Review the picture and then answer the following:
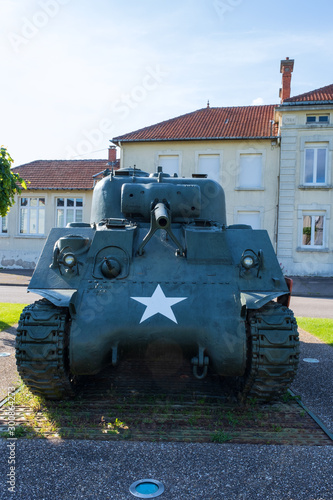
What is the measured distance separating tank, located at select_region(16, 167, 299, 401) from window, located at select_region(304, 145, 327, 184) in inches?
707

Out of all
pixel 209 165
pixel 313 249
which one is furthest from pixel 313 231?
Result: pixel 209 165

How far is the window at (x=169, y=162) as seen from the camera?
2434cm

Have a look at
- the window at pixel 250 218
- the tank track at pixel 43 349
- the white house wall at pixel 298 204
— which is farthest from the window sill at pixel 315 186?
the tank track at pixel 43 349

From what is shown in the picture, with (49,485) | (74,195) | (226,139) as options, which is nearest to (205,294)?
(49,485)

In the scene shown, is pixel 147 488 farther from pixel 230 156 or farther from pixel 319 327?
pixel 230 156

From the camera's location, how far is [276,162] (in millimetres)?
23109

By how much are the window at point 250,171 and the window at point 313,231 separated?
279cm

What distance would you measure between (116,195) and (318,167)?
57.6 feet

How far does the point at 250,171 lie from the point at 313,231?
4.02 meters

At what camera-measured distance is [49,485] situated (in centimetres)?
368

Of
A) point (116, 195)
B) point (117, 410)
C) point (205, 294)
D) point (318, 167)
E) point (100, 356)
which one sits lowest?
point (117, 410)

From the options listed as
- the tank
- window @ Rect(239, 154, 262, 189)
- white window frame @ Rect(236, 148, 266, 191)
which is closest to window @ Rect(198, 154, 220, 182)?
white window frame @ Rect(236, 148, 266, 191)

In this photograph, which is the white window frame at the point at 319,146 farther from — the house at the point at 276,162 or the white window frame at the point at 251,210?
the white window frame at the point at 251,210

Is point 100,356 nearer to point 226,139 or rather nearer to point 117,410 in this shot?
point 117,410
